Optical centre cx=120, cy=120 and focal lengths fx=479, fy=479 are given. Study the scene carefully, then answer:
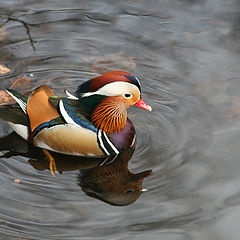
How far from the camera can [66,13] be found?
6.84 metres

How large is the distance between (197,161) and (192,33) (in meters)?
2.55

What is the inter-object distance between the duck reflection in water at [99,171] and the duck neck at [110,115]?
0.26 metres

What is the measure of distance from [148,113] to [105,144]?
2.35 ft

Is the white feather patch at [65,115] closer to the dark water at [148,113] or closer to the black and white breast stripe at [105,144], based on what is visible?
the black and white breast stripe at [105,144]

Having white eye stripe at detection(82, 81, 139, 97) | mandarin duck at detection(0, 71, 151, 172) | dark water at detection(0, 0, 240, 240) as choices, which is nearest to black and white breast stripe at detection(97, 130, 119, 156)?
mandarin duck at detection(0, 71, 151, 172)

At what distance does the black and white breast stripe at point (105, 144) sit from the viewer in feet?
15.0

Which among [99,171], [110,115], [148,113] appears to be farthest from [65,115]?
[148,113]

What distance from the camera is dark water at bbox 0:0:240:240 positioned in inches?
150

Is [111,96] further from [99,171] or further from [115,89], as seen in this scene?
[99,171]

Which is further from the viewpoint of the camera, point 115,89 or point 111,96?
point 111,96

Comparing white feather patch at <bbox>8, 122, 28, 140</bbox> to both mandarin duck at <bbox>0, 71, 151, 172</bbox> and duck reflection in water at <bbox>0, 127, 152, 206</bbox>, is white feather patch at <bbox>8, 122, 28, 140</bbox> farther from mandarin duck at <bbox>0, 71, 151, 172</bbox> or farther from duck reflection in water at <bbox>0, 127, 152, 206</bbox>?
duck reflection in water at <bbox>0, 127, 152, 206</bbox>

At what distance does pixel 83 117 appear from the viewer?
4.52 metres

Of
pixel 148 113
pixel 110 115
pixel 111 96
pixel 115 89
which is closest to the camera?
pixel 115 89

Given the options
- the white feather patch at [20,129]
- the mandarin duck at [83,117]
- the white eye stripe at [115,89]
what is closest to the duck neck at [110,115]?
the mandarin duck at [83,117]
